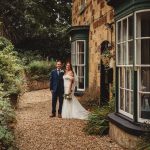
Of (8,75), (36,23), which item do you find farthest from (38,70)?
(8,75)

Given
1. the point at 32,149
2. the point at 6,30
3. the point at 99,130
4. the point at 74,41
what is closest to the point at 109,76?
the point at 99,130

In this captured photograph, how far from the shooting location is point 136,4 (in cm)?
796

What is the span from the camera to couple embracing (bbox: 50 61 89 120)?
519 inches

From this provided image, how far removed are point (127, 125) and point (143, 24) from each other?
1.97m

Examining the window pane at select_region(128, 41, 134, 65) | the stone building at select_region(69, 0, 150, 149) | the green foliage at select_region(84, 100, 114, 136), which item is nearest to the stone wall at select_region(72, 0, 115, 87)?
the stone building at select_region(69, 0, 150, 149)

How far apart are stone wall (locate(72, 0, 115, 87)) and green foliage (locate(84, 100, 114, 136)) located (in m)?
2.72

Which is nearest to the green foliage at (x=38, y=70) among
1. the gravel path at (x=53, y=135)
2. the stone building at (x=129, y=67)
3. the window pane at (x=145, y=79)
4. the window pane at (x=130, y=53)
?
the gravel path at (x=53, y=135)

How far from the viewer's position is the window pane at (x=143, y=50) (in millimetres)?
8055

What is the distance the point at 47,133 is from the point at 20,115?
347 centimetres

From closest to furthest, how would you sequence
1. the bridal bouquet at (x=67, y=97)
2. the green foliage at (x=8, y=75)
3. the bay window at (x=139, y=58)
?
the bay window at (x=139, y=58)
the bridal bouquet at (x=67, y=97)
the green foliage at (x=8, y=75)

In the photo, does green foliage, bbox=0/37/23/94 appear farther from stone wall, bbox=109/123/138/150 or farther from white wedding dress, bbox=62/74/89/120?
stone wall, bbox=109/123/138/150

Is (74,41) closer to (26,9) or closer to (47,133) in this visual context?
(47,133)

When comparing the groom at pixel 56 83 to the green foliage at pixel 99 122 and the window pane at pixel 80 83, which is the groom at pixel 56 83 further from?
the window pane at pixel 80 83

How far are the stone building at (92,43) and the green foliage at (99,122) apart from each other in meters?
1.29
